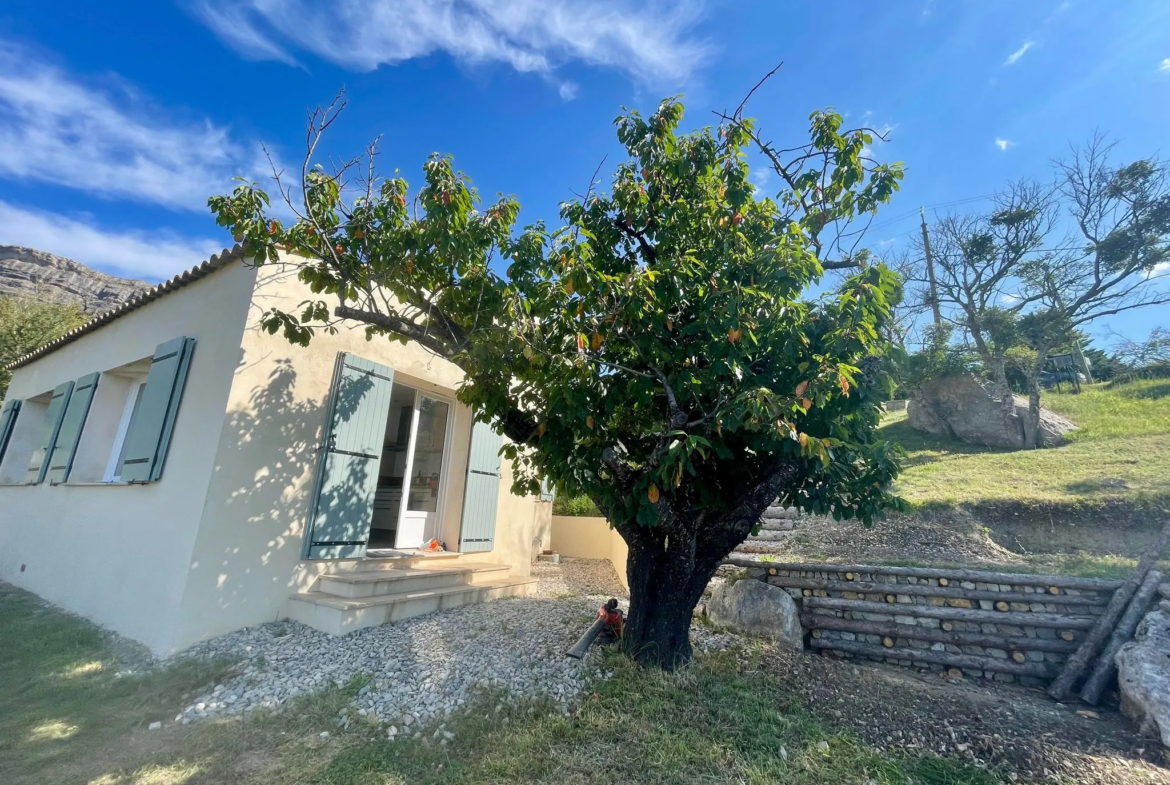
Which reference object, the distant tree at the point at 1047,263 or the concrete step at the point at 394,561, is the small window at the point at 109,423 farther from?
the distant tree at the point at 1047,263

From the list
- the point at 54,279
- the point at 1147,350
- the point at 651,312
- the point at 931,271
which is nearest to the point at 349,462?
the point at 651,312

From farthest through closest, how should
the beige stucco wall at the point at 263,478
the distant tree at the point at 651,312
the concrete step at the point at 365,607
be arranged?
1. the concrete step at the point at 365,607
2. the beige stucco wall at the point at 263,478
3. the distant tree at the point at 651,312

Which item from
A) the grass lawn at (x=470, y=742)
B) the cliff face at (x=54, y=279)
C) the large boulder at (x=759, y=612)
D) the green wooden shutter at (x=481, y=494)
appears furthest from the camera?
the cliff face at (x=54, y=279)

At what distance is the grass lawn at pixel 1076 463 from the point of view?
704 cm

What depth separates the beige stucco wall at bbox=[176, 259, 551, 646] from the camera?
4477 millimetres

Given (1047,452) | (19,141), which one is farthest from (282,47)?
(1047,452)

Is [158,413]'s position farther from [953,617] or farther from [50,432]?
[953,617]

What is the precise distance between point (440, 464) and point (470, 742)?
4416mm

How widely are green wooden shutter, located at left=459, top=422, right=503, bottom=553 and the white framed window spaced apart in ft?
13.9

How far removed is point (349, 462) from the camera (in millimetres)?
5496

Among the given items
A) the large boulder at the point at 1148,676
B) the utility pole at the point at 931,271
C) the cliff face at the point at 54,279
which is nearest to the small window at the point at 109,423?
the large boulder at the point at 1148,676

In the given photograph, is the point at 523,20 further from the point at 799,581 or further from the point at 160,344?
the point at 799,581

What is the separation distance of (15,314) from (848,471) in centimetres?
1962

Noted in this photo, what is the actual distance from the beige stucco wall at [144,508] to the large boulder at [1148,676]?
24.4 feet
